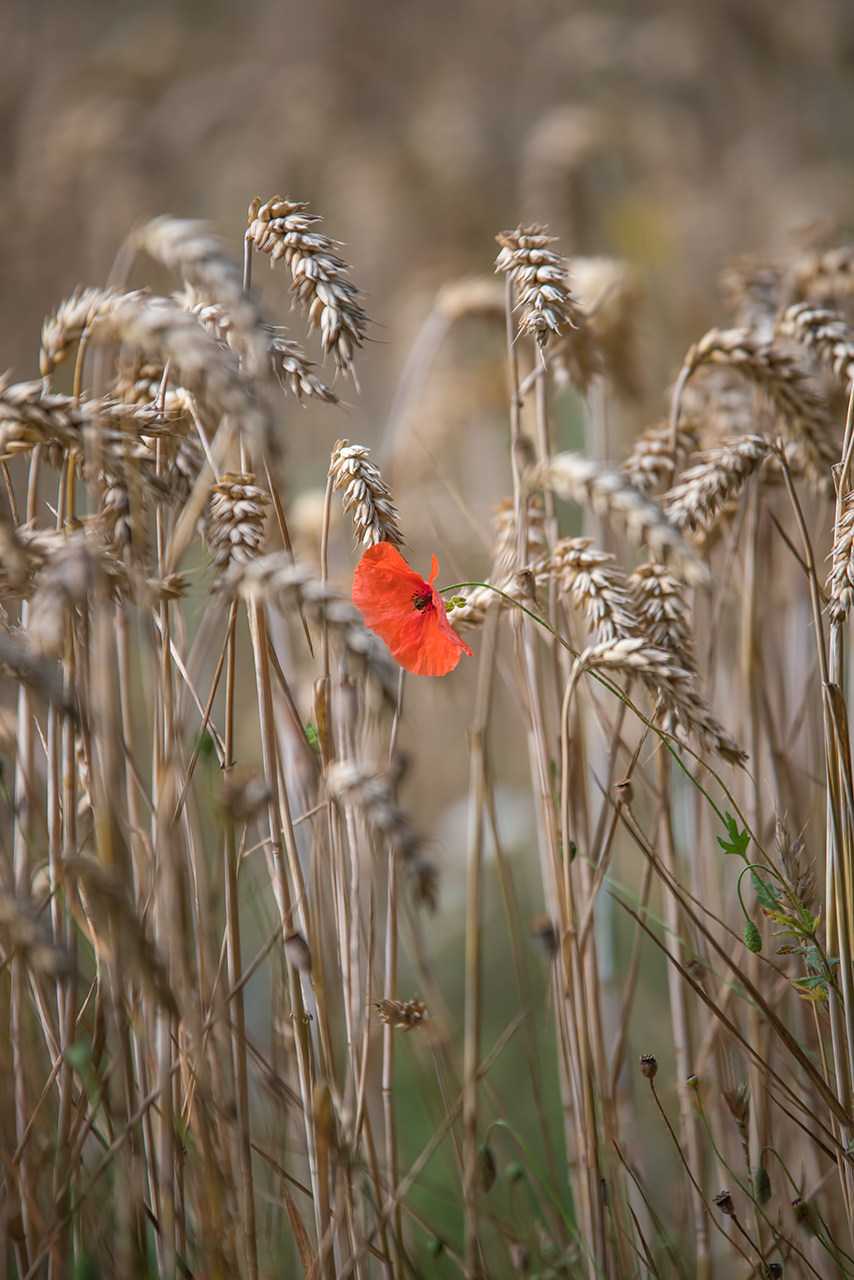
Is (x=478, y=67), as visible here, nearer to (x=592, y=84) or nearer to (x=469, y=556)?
(x=592, y=84)

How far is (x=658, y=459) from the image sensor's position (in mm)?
1278

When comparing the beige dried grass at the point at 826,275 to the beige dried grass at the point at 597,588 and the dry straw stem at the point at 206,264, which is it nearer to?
the beige dried grass at the point at 597,588

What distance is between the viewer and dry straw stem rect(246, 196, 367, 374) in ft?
2.98

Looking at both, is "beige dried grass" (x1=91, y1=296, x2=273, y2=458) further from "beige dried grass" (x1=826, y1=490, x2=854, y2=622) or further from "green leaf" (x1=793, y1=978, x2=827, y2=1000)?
"green leaf" (x1=793, y1=978, x2=827, y2=1000)

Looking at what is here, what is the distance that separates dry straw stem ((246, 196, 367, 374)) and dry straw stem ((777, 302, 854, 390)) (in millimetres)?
738

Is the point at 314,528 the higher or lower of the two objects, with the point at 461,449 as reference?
lower

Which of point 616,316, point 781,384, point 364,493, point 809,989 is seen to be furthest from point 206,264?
point 616,316

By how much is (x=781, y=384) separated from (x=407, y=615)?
28.1 inches

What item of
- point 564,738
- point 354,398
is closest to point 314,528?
point 564,738

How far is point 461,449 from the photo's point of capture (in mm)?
3348

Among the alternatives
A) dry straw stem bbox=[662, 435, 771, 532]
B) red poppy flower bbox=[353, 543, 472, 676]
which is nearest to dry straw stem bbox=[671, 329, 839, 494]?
dry straw stem bbox=[662, 435, 771, 532]

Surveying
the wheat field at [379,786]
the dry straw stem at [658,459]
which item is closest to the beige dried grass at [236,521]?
the wheat field at [379,786]

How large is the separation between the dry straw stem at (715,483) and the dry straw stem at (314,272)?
1.60 feet

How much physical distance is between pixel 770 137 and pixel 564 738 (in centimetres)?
363
